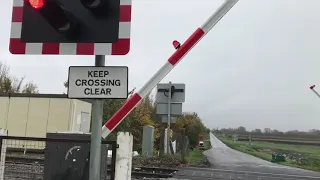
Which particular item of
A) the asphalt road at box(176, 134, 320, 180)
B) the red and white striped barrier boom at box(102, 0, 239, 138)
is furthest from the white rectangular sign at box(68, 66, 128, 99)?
the asphalt road at box(176, 134, 320, 180)

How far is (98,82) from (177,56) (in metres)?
0.86

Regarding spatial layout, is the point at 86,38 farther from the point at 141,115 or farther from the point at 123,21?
the point at 141,115

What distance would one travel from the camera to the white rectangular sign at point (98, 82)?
2896 millimetres

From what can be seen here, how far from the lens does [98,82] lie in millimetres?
2912

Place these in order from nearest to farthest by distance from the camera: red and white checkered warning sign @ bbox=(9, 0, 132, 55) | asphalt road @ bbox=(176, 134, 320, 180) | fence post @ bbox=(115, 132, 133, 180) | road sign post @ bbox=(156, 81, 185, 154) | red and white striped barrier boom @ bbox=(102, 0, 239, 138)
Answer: red and white checkered warning sign @ bbox=(9, 0, 132, 55)
red and white striped barrier boom @ bbox=(102, 0, 239, 138)
fence post @ bbox=(115, 132, 133, 180)
asphalt road @ bbox=(176, 134, 320, 180)
road sign post @ bbox=(156, 81, 185, 154)

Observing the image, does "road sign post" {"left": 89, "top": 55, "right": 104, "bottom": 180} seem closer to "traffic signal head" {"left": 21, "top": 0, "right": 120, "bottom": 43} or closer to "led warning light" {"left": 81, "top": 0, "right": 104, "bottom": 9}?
"traffic signal head" {"left": 21, "top": 0, "right": 120, "bottom": 43}

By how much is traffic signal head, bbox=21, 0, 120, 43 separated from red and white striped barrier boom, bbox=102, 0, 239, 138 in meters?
0.69

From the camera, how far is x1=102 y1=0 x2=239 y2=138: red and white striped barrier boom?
3359mm

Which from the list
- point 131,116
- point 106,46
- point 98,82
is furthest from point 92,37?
point 131,116

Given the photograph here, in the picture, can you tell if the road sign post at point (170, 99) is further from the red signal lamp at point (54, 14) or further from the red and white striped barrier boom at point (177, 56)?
the red signal lamp at point (54, 14)

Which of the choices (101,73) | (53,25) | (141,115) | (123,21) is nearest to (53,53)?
(53,25)

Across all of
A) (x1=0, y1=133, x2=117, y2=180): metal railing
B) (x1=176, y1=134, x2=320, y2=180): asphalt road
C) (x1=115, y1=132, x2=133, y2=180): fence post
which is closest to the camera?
(x1=0, y1=133, x2=117, y2=180): metal railing

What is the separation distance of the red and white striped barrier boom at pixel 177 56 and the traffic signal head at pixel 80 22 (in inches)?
27.2

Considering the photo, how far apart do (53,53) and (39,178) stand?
9.46 feet
